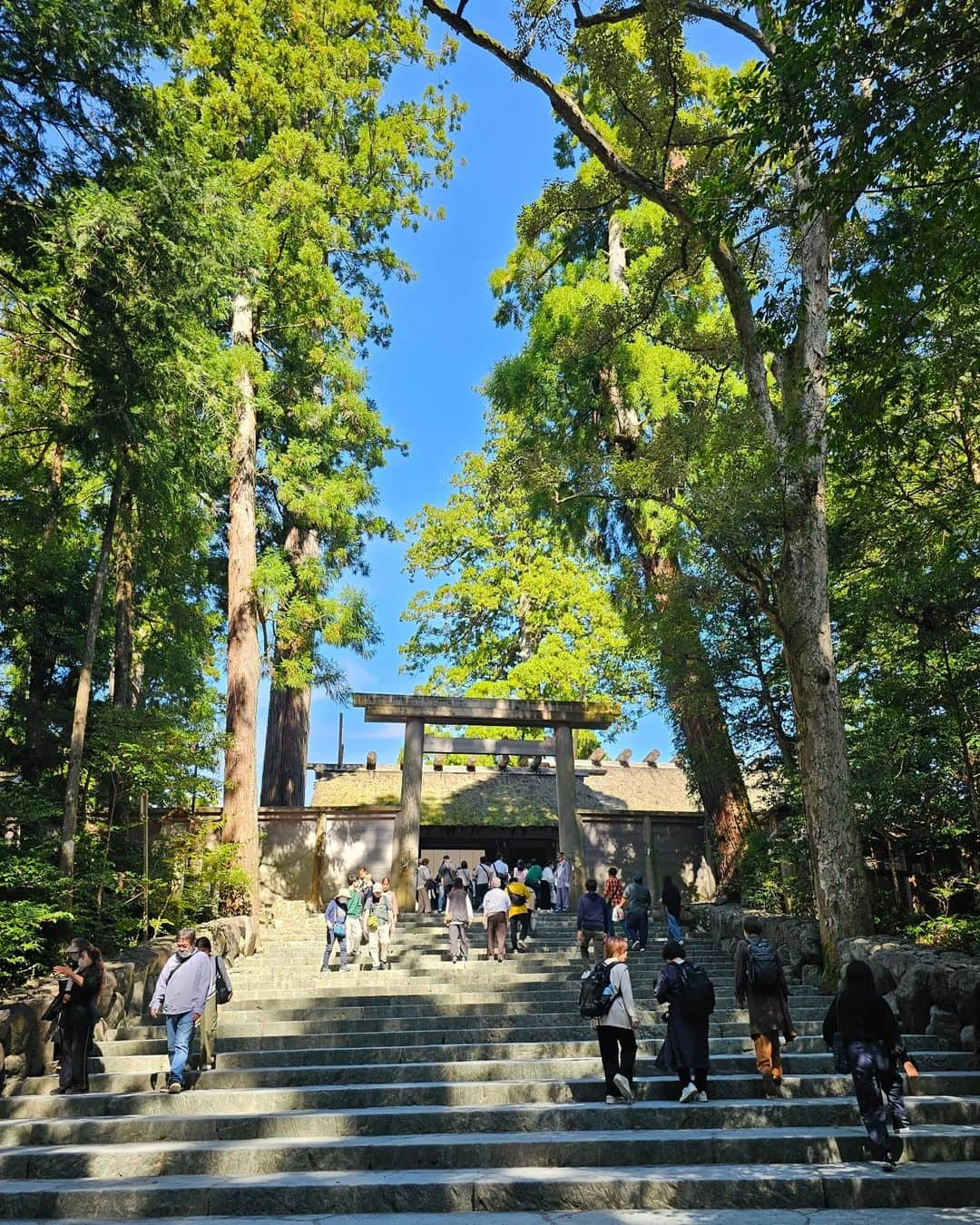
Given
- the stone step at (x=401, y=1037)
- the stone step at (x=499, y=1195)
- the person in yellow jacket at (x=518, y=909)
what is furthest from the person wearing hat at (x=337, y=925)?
the stone step at (x=499, y=1195)

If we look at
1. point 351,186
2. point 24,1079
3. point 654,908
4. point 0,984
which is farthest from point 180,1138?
point 351,186

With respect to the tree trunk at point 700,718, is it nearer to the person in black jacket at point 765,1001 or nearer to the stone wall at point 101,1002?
the person in black jacket at point 765,1001

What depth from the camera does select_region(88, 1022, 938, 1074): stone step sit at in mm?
8359

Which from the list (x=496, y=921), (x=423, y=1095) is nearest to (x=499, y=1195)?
(x=423, y=1095)

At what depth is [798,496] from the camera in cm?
1105

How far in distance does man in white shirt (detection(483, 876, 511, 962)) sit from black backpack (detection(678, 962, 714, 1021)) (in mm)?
5552

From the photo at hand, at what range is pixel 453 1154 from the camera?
5.99m

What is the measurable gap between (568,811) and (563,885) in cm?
146

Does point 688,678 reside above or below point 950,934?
above

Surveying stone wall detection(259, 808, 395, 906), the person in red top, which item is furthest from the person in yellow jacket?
stone wall detection(259, 808, 395, 906)

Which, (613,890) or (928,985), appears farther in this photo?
(613,890)

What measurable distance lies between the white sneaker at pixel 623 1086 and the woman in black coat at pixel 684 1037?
40 centimetres

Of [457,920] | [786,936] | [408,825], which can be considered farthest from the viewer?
[408,825]

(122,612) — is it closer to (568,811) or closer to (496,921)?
(496,921)
